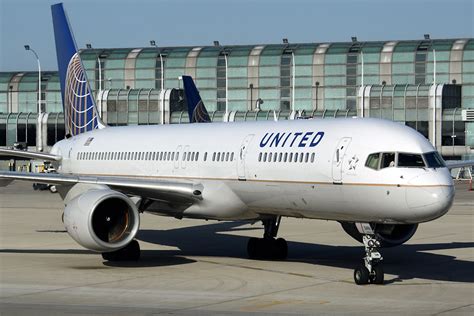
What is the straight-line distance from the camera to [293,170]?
81.0 ft

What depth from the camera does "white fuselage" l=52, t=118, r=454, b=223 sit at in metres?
21.8

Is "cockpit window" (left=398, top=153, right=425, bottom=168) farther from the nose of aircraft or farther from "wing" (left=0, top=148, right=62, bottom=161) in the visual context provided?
"wing" (left=0, top=148, right=62, bottom=161)

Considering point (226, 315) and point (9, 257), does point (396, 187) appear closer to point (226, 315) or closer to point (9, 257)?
point (226, 315)

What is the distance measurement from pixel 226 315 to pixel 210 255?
1119 centimetres

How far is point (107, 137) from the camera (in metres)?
34.3

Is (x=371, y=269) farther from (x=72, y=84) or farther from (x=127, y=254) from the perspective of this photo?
(x=72, y=84)

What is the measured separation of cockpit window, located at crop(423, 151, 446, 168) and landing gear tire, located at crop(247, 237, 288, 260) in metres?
6.93

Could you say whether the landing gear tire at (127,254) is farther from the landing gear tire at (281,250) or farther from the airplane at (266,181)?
the landing gear tire at (281,250)

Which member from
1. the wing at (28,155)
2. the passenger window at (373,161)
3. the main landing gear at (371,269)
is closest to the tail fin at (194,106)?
the wing at (28,155)

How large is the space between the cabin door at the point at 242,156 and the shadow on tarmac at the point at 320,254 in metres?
2.92

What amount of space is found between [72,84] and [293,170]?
1594 cm

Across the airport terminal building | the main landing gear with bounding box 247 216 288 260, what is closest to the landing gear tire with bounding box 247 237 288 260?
the main landing gear with bounding box 247 216 288 260

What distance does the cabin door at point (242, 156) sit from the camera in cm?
2657

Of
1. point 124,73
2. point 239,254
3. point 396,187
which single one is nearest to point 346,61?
point 124,73
